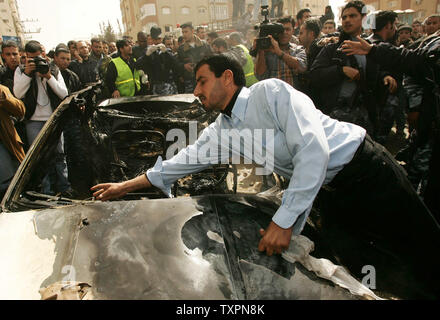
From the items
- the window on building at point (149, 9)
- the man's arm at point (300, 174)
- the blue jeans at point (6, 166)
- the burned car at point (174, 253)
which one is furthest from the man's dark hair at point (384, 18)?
the window on building at point (149, 9)

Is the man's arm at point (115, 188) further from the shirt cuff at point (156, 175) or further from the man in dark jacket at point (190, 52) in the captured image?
the man in dark jacket at point (190, 52)

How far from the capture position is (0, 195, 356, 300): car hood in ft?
3.36

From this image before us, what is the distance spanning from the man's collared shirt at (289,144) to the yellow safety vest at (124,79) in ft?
12.6

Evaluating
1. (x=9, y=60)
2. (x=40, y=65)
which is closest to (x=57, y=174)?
(x=40, y=65)

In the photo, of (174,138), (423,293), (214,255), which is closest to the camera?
(214,255)

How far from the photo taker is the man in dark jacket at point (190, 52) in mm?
6129

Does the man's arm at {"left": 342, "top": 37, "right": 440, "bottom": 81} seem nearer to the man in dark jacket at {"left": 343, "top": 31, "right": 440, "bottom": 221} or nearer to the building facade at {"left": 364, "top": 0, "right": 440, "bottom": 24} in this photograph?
the man in dark jacket at {"left": 343, "top": 31, "right": 440, "bottom": 221}

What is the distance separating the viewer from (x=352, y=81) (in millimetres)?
2832

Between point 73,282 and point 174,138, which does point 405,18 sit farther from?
point 73,282

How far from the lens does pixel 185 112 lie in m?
3.45

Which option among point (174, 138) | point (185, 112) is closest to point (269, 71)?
point (185, 112)

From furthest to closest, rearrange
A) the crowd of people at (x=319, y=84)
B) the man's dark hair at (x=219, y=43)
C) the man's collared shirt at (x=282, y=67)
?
the man's dark hair at (x=219, y=43) < the man's collared shirt at (x=282, y=67) < the crowd of people at (x=319, y=84)

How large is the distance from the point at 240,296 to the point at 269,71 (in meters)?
3.27

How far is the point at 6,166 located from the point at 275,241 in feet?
10.1
